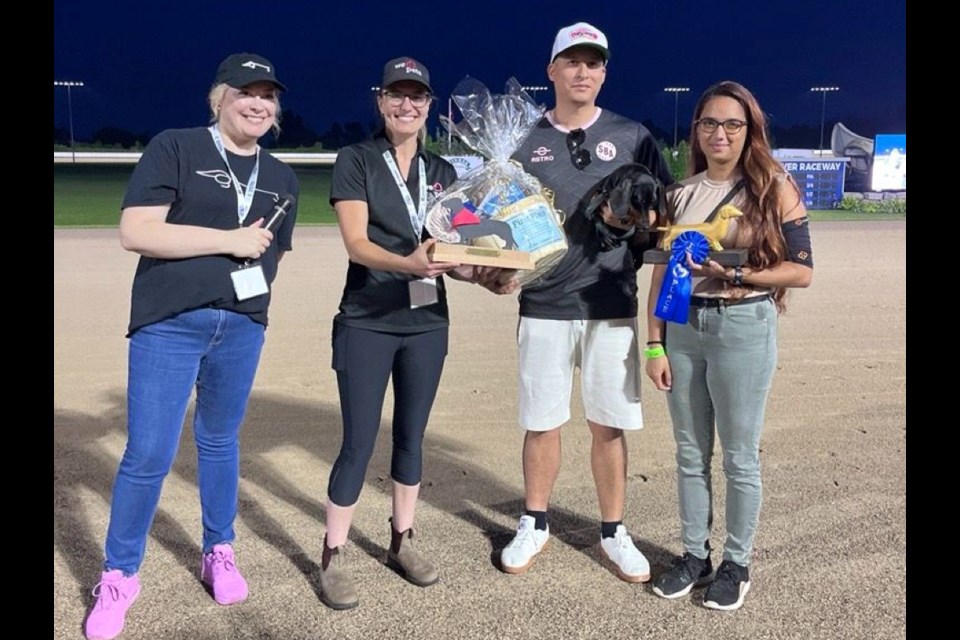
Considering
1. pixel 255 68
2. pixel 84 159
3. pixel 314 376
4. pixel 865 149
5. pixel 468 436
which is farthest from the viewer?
pixel 84 159

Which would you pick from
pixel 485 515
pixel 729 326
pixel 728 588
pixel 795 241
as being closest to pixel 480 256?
pixel 729 326

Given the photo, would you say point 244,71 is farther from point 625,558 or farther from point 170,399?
point 625,558

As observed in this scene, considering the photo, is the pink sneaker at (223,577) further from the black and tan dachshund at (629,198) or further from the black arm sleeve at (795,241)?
the black arm sleeve at (795,241)

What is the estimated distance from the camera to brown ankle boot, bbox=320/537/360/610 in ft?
11.8

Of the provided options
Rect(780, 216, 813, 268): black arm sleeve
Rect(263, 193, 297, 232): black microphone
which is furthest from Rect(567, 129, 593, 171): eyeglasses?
Rect(263, 193, 297, 232): black microphone

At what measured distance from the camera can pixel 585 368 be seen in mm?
3881

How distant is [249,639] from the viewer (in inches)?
131

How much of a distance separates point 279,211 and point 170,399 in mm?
854

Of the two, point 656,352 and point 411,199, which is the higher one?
point 411,199

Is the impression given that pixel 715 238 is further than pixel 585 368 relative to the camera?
No

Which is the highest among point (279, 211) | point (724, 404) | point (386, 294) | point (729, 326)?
point (279, 211)
